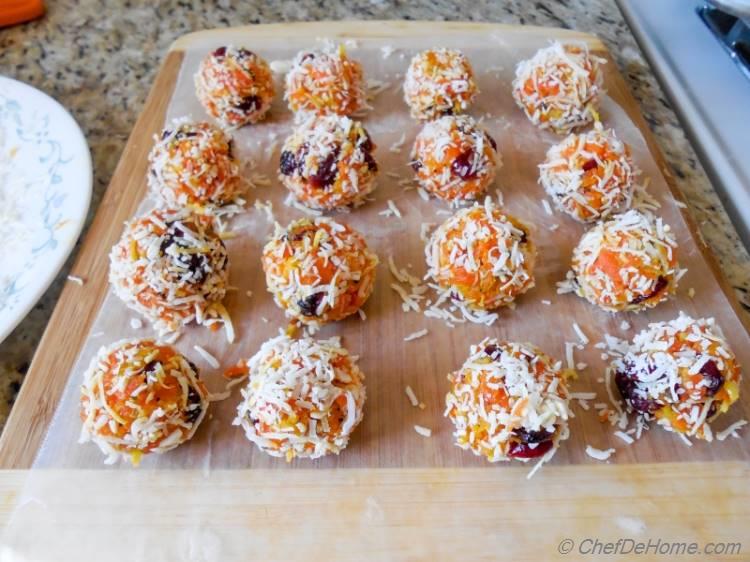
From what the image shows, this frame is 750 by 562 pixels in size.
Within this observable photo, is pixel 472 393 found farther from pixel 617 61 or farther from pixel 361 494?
pixel 617 61

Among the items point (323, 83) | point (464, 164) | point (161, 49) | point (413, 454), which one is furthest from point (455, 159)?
point (161, 49)

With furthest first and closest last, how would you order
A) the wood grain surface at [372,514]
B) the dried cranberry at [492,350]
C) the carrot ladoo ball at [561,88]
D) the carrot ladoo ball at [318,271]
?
1. the carrot ladoo ball at [561,88]
2. the carrot ladoo ball at [318,271]
3. the dried cranberry at [492,350]
4. the wood grain surface at [372,514]

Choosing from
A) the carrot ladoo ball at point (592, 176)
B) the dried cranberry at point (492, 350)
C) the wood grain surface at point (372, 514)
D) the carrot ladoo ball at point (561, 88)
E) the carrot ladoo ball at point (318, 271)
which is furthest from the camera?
the carrot ladoo ball at point (561, 88)

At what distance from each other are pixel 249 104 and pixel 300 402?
91cm

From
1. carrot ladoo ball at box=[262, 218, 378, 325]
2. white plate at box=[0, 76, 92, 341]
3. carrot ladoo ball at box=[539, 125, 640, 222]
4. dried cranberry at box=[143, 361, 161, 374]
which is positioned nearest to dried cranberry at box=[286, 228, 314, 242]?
carrot ladoo ball at box=[262, 218, 378, 325]

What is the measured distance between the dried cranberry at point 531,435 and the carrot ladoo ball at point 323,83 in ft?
3.18

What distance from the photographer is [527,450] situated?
110 cm

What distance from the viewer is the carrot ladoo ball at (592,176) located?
1458 millimetres

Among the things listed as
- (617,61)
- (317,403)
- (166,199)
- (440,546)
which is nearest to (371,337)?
(317,403)

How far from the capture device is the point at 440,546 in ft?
3.45

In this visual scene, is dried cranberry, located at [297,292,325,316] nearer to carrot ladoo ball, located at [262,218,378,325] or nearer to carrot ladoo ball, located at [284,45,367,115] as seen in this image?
carrot ladoo ball, located at [262,218,378,325]

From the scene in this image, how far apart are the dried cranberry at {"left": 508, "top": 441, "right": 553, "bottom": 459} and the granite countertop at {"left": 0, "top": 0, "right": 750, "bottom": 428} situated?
2.25ft

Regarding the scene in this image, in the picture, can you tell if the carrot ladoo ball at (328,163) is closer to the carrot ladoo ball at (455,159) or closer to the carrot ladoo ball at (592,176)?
the carrot ladoo ball at (455,159)

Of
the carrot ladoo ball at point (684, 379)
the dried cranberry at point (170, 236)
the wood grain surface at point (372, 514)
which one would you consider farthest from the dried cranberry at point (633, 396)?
the dried cranberry at point (170, 236)
